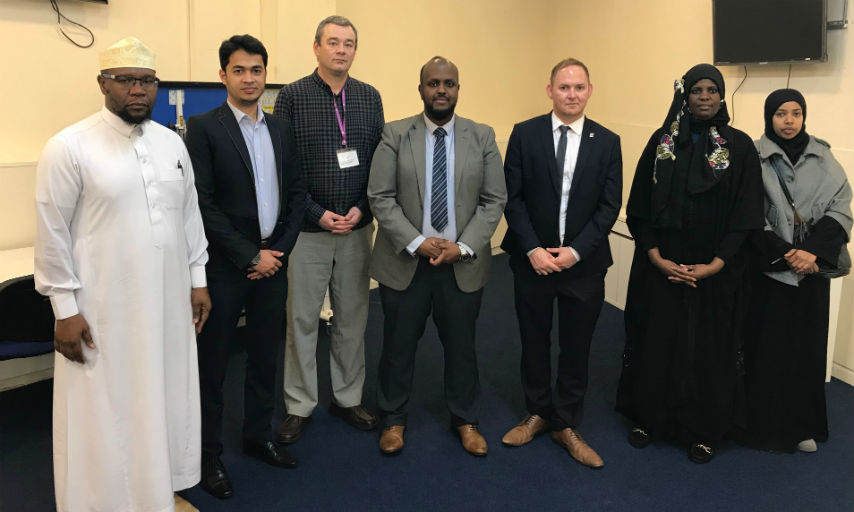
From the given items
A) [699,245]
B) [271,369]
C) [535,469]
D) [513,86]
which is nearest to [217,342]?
[271,369]

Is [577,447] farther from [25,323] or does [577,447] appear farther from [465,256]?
[25,323]

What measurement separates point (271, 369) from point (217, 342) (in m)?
0.32

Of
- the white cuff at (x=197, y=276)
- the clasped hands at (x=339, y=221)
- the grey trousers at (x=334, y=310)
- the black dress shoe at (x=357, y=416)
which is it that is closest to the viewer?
the white cuff at (x=197, y=276)

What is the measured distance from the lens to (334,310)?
323 centimetres

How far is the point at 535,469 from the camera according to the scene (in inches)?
116

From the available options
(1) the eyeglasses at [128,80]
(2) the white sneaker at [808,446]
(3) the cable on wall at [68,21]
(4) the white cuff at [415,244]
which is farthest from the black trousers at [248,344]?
(2) the white sneaker at [808,446]

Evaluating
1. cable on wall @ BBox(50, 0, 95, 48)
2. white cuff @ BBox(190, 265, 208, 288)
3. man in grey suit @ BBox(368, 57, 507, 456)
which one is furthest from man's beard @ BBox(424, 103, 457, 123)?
cable on wall @ BBox(50, 0, 95, 48)

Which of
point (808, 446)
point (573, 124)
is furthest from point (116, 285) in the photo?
point (808, 446)

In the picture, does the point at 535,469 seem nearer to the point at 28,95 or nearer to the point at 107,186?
the point at 107,186

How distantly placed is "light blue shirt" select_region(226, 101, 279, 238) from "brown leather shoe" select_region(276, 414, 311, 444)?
960 millimetres

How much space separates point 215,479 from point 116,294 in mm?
957

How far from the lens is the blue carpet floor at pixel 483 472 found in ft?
8.86

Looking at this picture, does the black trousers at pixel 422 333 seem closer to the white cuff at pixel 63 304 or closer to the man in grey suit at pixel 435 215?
the man in grey suit at pixel 435 215

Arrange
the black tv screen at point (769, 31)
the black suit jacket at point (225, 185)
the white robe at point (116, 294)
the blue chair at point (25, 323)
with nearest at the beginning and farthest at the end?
the white robe at point (116, 294) < the black suit jacket at point (225, 185) < the blue chair at point (25, 323) < the black tv screen at point (769, 31)
